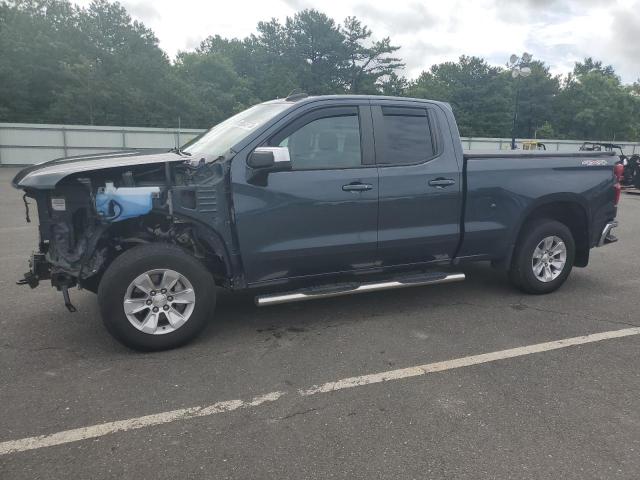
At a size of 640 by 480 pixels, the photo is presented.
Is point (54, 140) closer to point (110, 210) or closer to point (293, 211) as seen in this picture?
point (110, 210)

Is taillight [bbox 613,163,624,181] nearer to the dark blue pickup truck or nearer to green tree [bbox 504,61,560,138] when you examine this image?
the dark blue pickup truck

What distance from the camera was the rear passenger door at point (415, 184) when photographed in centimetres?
443

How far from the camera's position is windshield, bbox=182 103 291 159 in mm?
4164

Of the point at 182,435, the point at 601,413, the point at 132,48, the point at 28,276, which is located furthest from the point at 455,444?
the point at 132,48

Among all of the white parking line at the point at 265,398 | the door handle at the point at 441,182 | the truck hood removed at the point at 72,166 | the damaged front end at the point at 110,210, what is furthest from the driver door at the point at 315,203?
the white parking line at the point at 265,398

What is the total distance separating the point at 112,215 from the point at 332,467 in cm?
232

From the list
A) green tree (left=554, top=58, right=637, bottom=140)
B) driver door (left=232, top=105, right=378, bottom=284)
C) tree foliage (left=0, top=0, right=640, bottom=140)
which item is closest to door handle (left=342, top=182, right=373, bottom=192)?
driver door (left=232, top=105, right=378, bottom=284)

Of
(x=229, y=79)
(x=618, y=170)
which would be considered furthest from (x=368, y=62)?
(x=618, y=170)

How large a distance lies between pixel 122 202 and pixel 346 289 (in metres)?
1.89

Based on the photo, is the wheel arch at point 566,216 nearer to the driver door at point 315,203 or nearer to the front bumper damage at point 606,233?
the front bumper damage at point 606,233

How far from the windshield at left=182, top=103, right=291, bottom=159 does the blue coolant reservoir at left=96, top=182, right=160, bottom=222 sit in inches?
26.6

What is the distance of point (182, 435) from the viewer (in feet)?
9.23

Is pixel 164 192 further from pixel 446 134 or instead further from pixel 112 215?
pixel 446 134

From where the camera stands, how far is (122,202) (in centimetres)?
364
